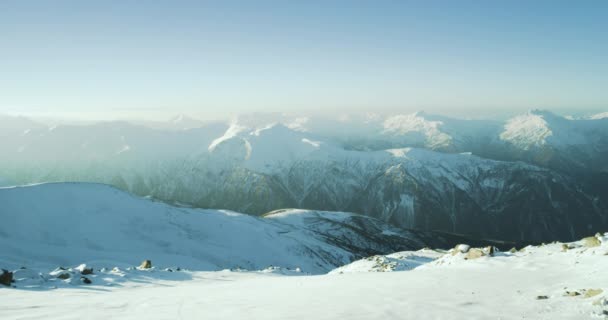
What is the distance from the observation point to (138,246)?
96000 mm

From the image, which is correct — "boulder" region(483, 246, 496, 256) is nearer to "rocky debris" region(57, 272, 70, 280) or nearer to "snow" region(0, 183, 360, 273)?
"rocky debris" region(57, 272, 70, 280)

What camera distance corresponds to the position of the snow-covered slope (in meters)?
73.0

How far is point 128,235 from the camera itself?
101m

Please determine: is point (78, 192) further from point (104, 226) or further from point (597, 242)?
point (597, 242)

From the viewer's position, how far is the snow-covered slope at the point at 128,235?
73000mm

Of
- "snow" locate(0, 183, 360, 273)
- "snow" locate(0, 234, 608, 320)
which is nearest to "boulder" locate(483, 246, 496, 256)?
"snow" locate(0, 234, 608, 320)

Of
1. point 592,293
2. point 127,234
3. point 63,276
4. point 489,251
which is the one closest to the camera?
point 592,293

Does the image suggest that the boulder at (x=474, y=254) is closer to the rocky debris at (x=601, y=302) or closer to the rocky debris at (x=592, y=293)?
the rocky debris at (x=592, y=293)

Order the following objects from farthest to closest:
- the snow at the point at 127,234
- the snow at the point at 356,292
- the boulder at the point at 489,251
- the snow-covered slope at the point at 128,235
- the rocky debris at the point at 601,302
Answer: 1. the snow at the point at 127,234
2. the snow-covered slope at the point at 128,235
3. the boulder at the point at 489,251
4. the snow at the point at 356,292
5. the rocky debris at the point at 601,302

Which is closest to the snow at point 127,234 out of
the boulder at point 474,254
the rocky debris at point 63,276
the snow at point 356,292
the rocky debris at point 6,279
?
the snow at point 356,292

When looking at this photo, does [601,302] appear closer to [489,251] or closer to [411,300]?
[411,300]

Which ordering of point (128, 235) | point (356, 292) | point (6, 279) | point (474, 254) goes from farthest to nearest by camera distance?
point (128, 235) → point (474, 254) → point (6, 279) → point (356, 292)

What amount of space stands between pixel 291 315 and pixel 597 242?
25468 millimetres

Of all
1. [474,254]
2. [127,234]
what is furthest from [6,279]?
[127,234]
